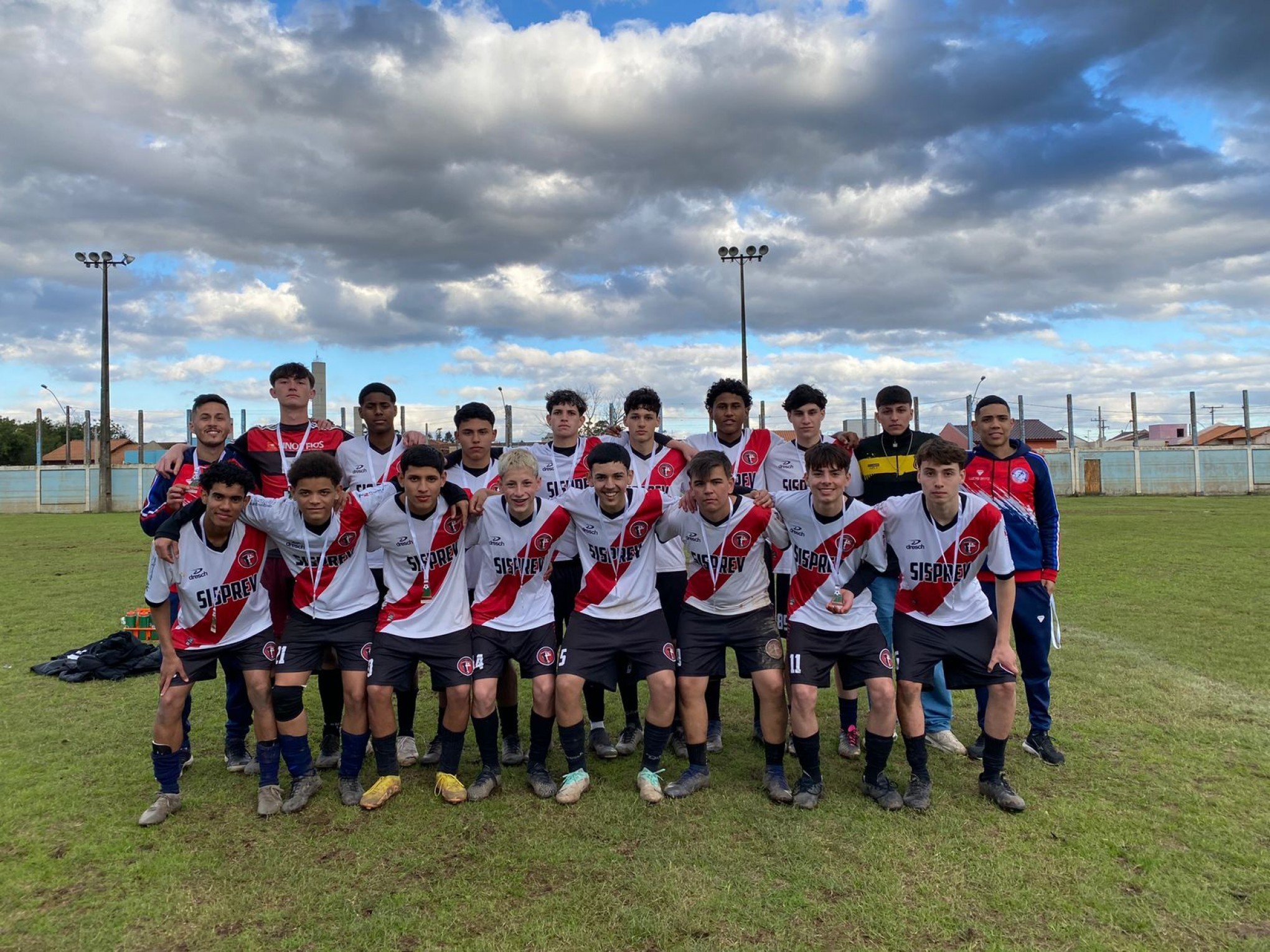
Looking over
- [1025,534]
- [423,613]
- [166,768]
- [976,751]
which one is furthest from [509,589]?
[1025,534]

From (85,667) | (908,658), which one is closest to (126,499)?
(85,667)

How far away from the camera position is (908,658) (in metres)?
3.95

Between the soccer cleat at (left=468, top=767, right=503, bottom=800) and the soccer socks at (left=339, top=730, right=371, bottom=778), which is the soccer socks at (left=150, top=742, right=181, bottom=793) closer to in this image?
the soccer socks at (left=339, top=730, right=371, bottom=778)

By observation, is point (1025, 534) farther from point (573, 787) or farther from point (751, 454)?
point (573, 787)

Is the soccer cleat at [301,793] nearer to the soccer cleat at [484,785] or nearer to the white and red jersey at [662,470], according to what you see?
the soccer cleat at [484,785]

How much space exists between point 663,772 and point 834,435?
2.32 m

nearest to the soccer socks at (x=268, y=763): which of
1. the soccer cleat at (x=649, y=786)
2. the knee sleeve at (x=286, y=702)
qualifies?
the knee sleeve at (x=286, y=702)

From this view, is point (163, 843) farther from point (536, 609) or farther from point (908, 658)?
point (908, 658)

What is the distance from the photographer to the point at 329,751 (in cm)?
452

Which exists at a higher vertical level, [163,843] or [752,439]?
[752,439]

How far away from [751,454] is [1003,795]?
92.9 inches

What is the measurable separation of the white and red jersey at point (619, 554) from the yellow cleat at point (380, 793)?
1287 mm

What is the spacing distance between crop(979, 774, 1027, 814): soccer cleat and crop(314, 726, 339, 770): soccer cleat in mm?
3523

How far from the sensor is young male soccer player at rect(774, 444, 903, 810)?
12.7 ft
